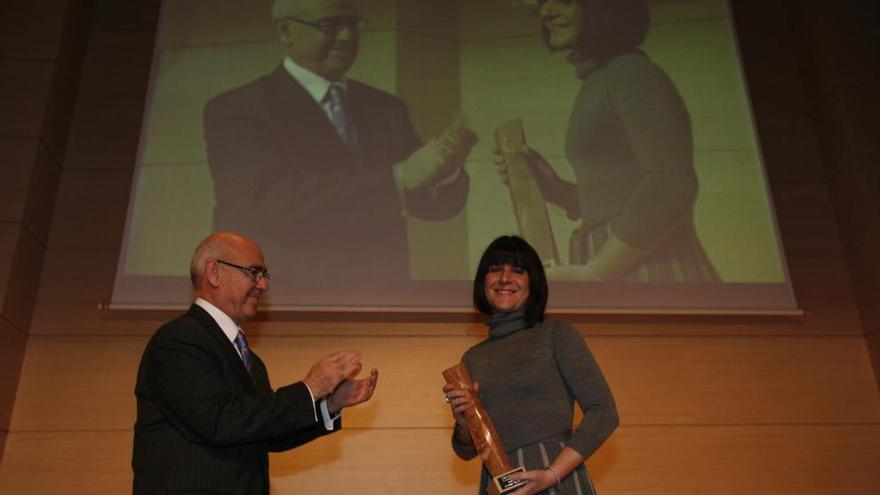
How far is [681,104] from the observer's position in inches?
136

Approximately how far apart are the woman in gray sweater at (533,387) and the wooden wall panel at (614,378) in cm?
100

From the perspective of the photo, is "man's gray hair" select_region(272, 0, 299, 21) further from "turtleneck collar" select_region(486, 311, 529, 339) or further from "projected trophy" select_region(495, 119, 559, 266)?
"turtleneck collar" select_region(486, 311, 529, 339)

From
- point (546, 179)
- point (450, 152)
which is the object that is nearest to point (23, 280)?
point (450, 152)

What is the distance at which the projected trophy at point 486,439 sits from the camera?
1663 millimetres

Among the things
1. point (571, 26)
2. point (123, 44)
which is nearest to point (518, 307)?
point (571, 26)

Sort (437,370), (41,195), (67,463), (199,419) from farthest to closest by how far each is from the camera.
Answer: (41,195), (437,370), (67,463), (199,419)

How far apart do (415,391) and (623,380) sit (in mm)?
843

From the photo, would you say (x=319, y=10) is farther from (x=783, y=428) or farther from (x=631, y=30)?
(x=783, y=428)

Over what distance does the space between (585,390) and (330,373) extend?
608mm

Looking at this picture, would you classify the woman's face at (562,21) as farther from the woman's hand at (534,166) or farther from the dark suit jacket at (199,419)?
the dark suit jacket at (199,419)

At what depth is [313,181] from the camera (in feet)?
10.4

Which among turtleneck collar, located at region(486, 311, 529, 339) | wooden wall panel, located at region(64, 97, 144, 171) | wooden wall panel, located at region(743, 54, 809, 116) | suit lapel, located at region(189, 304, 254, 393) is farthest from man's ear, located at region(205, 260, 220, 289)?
wooden wall panel, located at region(743, 54, 809, 116)

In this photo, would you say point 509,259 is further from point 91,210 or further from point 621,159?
point 91,210

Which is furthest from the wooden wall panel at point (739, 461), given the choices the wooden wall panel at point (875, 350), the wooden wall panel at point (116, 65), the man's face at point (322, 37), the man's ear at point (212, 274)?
the wooden wall panel at point (116, 65)
